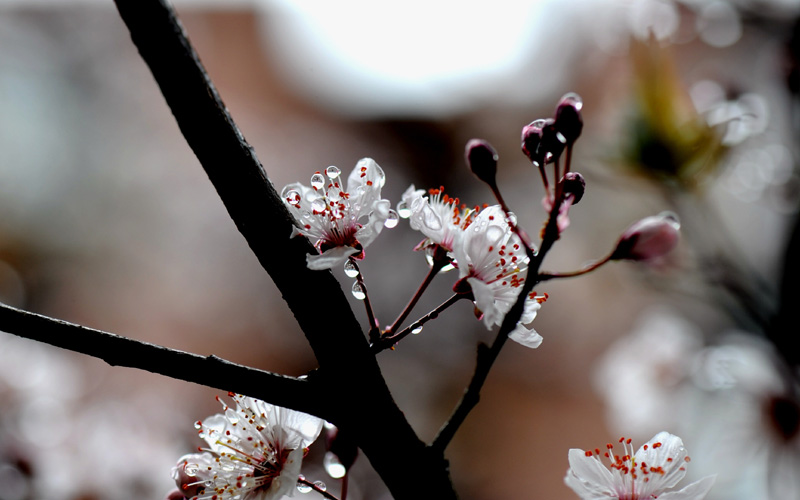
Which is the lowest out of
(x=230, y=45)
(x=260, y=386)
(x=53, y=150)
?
(x=260, y=386)

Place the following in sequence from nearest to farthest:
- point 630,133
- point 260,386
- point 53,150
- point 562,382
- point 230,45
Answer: point 260,386, point 630,133, point 53,150, point 562,382, point 230,45

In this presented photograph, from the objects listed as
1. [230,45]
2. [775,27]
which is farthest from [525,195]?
[230,45]

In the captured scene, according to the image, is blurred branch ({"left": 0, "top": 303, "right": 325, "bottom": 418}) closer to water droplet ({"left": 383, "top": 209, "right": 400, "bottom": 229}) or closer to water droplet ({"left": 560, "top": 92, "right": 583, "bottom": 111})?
water droplet ({"left": 383, "top": 209, "right": 400, "bottom": 229})

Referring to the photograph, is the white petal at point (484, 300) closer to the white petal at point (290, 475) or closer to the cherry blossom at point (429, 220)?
the cherry blossom at point (429, 220)

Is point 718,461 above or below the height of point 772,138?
below

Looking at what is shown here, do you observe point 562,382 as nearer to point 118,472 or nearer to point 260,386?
point 118,472

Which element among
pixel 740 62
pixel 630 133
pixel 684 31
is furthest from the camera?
pixel 740 62

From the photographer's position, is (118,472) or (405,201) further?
(118,472)
